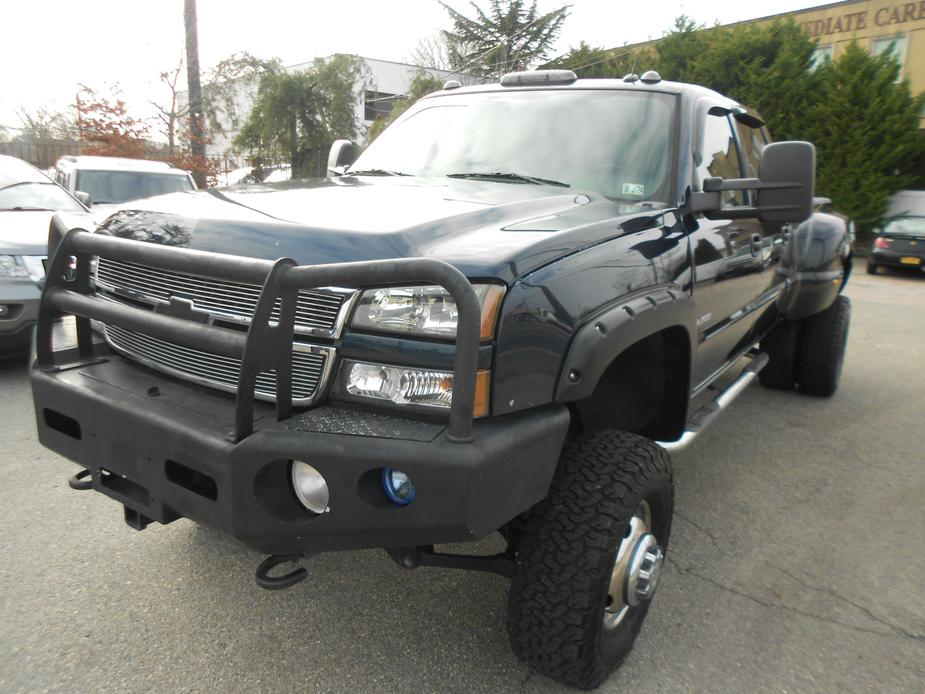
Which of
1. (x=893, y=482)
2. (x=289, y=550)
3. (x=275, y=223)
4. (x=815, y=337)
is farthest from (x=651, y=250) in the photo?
(x=815, y=337)

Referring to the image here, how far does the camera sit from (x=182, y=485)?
1837 mm

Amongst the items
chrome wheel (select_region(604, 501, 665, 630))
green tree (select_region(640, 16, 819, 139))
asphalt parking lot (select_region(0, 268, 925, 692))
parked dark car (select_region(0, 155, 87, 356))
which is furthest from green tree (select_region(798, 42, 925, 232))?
chrome wheel (select_region(604, 501, 665, 630))

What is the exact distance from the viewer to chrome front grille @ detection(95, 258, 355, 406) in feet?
5.93

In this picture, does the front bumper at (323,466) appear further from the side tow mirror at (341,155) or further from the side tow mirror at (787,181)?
the side tow mirror at (341,155)

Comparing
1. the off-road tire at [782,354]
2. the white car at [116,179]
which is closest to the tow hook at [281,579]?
the off-road tire at [782,354]

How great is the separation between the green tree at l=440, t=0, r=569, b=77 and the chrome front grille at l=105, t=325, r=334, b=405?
79.4 ft


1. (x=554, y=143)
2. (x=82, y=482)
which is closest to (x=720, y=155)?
(x=554, y=143)

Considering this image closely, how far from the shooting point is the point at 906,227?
14.1 meters

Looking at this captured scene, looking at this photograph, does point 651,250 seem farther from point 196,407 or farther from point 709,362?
point 196,407

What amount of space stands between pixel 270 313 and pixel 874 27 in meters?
24.1

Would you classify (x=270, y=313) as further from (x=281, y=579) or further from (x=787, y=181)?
(x=787, y=181)

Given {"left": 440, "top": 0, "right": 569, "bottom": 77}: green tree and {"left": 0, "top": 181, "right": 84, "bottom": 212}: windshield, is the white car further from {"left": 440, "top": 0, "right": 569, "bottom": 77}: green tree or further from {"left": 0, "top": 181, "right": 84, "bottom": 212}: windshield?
{"left": 440, "top": 0, "right": 569, "bottom": 77}: green tree

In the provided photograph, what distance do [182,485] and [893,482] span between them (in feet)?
12.0

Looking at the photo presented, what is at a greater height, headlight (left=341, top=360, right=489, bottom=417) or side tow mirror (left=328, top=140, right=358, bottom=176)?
side tow mirror (left=328, top=140, right=358, bottom=176)
